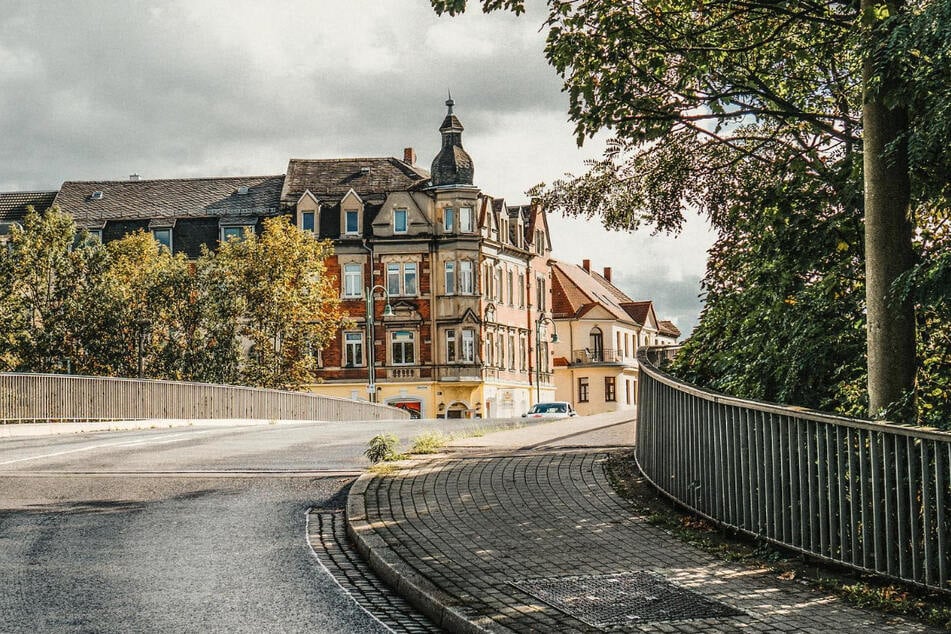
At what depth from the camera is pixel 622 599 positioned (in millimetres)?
7422

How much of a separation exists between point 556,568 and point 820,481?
6.35 feet

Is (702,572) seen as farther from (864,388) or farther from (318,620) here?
(864,388)

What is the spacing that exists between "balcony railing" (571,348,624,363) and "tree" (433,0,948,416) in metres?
75.2

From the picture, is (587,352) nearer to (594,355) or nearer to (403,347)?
(594,355)

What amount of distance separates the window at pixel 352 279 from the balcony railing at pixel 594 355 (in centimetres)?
2663

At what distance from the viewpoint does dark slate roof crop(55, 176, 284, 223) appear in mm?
69812

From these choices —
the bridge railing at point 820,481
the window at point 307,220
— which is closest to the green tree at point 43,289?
the window at point 307,220

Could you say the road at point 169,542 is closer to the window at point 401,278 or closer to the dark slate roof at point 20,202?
the window at point 401,278

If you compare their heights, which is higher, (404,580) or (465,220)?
(465,220)

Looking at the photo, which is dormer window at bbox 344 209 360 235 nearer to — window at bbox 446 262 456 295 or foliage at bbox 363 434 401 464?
window at bbox 446 262 456 295

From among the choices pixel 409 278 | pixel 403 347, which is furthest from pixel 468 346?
pixel 409 278

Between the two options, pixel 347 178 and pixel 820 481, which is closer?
pixel 820 481

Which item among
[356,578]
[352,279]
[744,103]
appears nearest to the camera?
[356,578]

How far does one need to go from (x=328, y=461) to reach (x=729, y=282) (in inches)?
256
